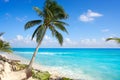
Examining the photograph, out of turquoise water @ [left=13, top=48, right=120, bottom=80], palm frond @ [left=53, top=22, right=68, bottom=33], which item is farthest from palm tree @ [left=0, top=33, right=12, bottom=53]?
turquoise water @ [left=13, top=48, right=120, bottom=80]

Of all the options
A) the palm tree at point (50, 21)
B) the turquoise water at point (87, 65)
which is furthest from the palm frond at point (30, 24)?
the turquoise water at point (87, 65)

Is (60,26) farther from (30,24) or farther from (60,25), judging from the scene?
(30,24)

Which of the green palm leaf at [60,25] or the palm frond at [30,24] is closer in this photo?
the green palm leaf at [60,25]

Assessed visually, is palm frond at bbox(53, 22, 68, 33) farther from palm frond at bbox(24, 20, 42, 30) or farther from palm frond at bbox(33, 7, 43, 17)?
palm frond at bbox(24, 20, 42, 30)

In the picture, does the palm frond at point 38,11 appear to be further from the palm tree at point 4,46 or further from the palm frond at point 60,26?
the palm tree at point 4,46

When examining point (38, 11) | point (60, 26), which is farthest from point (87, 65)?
point (38, 11)

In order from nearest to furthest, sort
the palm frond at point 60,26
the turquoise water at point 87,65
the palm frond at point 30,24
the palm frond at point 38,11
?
the palm frond at point 38,11 → the palm frond at point 60,26 → the palm frond at point 30,24 → the turquoise water at point 87,65

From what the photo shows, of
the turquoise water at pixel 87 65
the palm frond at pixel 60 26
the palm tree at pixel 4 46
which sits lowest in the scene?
the turquoise water at pixel 87 65

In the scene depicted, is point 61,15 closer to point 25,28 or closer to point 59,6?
point 59,6

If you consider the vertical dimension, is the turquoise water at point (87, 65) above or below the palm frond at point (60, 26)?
below

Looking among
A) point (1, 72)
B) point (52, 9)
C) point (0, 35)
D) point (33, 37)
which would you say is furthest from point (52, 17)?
point (1, 72)

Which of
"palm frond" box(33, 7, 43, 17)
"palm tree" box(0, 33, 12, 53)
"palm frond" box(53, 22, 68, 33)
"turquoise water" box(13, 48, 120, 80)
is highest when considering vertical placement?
"palm frond" box(33, 7, 43, 17)

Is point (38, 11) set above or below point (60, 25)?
above

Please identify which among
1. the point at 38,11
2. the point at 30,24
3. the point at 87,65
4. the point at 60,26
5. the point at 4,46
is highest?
the point at 38,11
